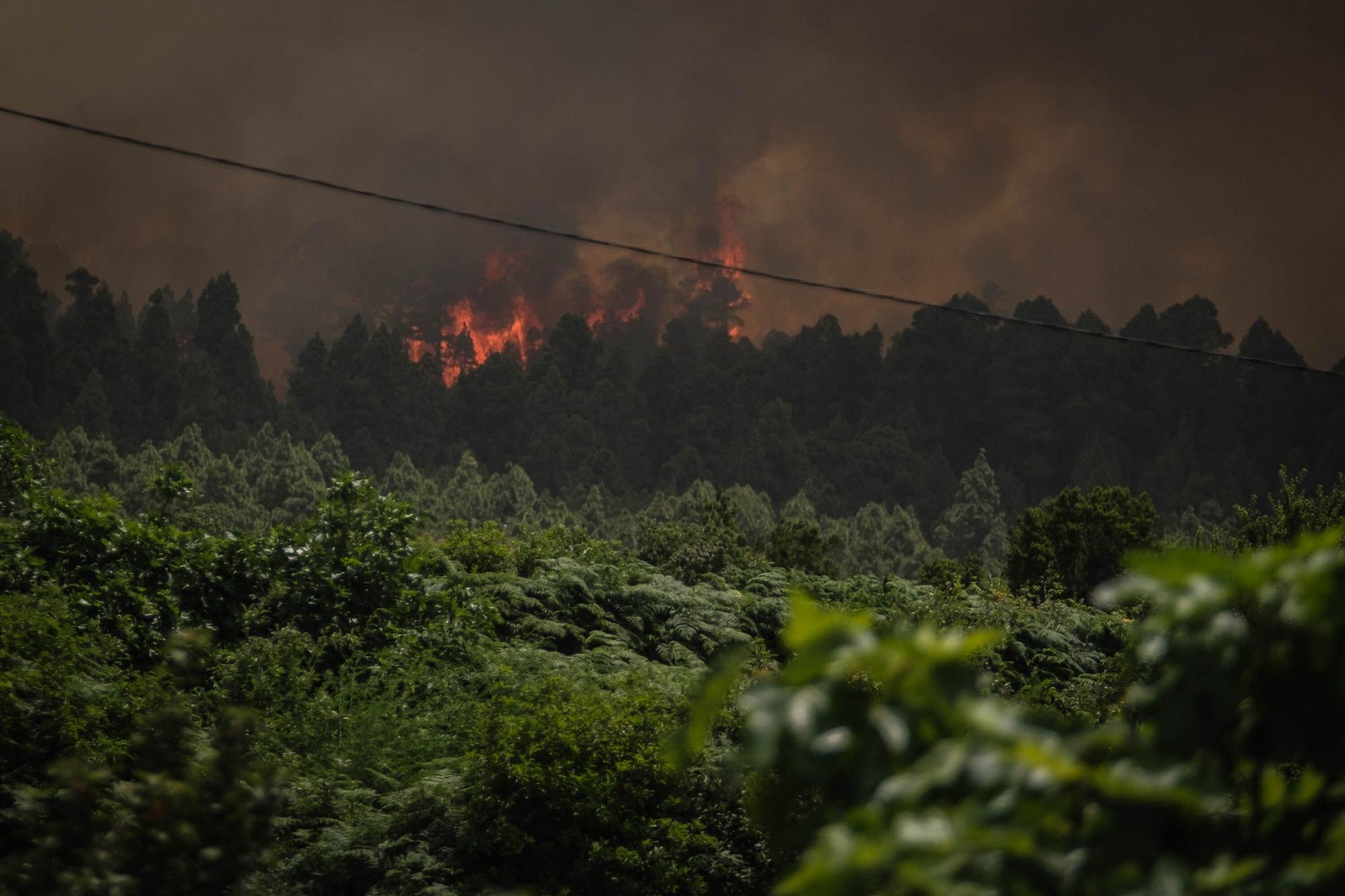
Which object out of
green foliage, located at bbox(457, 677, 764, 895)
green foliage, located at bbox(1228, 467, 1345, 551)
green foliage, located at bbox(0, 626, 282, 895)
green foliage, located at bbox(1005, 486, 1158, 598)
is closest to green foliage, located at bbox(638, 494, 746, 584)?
green foliage, located at bbox(1005, 486, 1158, 598)

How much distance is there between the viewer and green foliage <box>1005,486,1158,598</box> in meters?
25.5

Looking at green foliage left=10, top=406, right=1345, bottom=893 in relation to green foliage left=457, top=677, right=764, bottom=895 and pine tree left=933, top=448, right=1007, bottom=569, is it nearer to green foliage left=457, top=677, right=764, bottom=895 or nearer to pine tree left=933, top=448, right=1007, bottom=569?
green foliage left=457, top=677, right=764, bottom=895

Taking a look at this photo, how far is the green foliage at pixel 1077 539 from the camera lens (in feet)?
83.7

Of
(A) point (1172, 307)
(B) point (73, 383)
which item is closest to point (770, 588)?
(B) point (73, 383)

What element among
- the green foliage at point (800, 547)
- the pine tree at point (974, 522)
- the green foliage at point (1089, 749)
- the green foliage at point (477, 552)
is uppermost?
the pine tree at point (974, 522)

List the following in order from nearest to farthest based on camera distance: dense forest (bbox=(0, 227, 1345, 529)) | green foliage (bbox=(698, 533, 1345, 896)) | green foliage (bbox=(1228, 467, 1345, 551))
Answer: green foliage (bbox=(698, 533, 1345, 896)), green foliage (bbox=(1228, 467, 1345, 551)), dense forest (bbox=(0, 227, 1345, 529))

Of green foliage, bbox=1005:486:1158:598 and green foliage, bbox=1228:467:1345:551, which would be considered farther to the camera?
green foliage, bbox=1005:486:1158:598

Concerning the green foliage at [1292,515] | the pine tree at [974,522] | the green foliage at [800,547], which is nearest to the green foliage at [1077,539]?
the green foliage at [800,547]

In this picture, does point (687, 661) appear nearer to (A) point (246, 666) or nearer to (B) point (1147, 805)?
(A) point (246, 666)

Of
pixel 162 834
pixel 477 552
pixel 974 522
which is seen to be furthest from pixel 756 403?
pixel 162 834

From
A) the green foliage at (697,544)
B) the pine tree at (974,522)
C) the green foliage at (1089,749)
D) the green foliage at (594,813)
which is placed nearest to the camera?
the green foliage at (1089,749)

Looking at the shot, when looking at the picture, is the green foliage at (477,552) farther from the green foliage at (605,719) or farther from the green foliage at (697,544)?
the green foliage at (697,544)

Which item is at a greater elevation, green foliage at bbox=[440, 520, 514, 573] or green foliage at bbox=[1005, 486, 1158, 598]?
green foliage at bbox=[1005, 486, 1158, 598]

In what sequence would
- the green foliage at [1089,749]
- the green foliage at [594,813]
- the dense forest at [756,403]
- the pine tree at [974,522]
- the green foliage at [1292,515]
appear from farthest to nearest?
the dense forest at [756,403] < the pine tree at [974,522] < the green foliage at [1292,515] < the green foliage at [594,813] < the green foliage at [1089,749]
